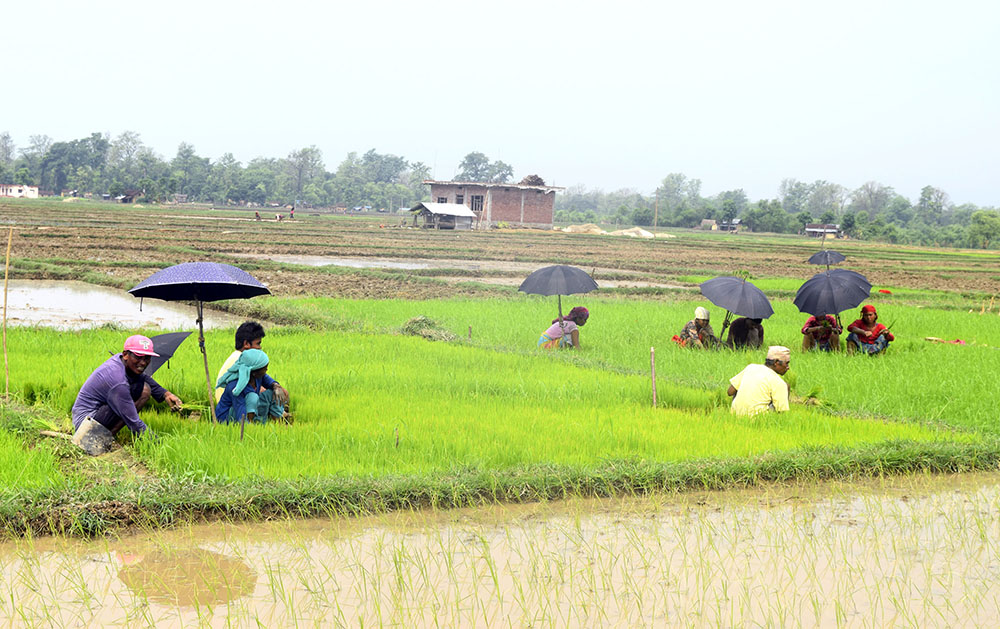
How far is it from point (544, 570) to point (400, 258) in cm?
2301

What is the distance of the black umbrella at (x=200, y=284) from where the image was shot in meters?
Answer: 5.61

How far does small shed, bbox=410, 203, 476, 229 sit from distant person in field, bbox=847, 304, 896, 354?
36.6m

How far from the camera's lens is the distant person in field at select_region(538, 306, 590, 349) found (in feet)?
33.6

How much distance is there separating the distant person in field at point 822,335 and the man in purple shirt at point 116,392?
7797 mm

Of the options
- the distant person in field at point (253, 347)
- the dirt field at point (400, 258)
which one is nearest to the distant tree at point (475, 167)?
the dirt field at point (400, 258)

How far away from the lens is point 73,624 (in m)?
3.42

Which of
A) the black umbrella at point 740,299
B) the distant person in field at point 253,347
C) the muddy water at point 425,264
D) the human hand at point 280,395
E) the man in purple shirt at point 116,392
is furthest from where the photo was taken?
the muddy water at point 425,264

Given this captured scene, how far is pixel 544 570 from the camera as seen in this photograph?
411cm

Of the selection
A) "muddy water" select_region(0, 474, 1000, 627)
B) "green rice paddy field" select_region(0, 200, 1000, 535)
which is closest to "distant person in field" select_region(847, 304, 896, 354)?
"green rice paddy field" select_region(0, 200, 1000, 535)

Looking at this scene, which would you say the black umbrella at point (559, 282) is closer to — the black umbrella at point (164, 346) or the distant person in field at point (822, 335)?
the distant person in field at point (822, 335)

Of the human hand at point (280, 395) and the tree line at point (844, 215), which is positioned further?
the tree line at point (844, 215)

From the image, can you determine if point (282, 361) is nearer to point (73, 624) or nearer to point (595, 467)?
point (595, 467)

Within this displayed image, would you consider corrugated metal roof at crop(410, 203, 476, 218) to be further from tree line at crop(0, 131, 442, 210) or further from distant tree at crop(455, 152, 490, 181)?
distant tree at crop(455, 152, 490, 181)

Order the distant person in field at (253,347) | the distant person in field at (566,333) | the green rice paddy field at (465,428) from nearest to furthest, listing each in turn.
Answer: the green rice paddy field at (465,428) → the distant person in field at (253,347) → the distant person in field at (566,333)
